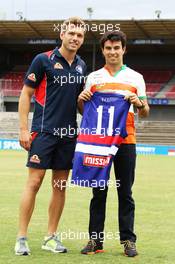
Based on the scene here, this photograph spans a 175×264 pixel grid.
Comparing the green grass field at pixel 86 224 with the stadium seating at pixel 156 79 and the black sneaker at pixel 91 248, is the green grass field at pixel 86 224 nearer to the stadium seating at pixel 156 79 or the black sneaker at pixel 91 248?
the black sneaker at pixel 91 248

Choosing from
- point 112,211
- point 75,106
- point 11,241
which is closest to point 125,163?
point 75,106

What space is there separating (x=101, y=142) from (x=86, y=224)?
203 centimetres

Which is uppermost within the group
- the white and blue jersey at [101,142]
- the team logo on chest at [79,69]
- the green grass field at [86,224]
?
the team logo on chest at [79,69]

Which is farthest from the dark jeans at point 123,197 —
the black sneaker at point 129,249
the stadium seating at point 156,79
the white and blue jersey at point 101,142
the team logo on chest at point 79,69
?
the stadium seating at point 156,79

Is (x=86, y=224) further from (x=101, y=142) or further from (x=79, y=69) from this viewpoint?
(x=79, y=69)

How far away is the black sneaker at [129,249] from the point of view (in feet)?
14.9

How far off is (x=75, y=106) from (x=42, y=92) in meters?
0.32

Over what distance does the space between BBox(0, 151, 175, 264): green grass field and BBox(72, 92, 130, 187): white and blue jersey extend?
0.68 m

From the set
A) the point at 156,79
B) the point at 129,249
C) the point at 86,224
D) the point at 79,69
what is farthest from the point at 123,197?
the point at 156,79

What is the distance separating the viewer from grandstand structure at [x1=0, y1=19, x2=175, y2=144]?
3231 cm

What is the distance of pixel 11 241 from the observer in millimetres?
5082

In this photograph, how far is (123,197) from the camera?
4.66 metres

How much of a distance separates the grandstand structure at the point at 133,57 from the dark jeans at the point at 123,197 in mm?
Result: 26069

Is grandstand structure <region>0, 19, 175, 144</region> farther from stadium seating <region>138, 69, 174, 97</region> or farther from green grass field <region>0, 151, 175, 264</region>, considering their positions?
green grass field <region>0, 151, 175, 264</region>
